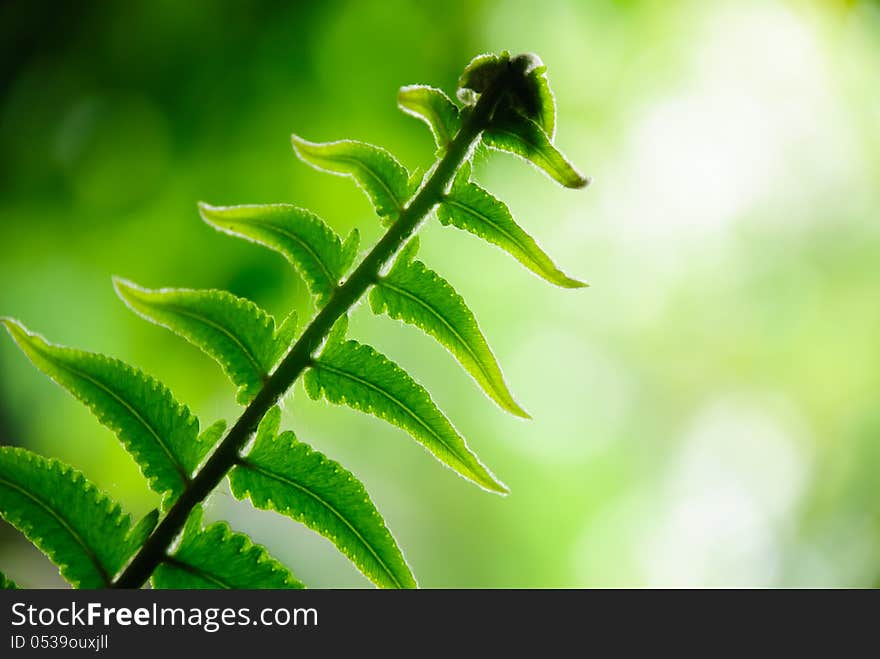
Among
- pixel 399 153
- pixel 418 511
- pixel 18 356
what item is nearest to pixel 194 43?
pixel 399 153

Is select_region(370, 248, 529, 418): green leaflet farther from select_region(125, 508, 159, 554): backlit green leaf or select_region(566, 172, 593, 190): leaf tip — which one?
select_region(125, 508, 159, 554): backlit green leaf

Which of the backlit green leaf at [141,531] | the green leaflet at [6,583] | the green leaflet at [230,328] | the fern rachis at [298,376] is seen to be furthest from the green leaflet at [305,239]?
the green leaflet at [6,583]

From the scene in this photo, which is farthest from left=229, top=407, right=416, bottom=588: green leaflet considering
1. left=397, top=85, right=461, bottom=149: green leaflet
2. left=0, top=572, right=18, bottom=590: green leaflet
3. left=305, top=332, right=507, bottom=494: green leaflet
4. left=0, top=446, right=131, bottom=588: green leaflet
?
left=397, top=85, right=461, bottom=149: green leaflet

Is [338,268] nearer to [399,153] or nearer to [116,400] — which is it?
[116,400]

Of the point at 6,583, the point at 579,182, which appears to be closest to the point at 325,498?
the point at 6,583

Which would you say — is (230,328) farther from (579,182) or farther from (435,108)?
(579,182)

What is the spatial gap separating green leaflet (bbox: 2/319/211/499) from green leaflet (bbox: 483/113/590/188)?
725 mm

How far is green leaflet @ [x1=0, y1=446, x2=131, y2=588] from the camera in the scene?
1.30 metres

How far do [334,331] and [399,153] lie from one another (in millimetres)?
4639

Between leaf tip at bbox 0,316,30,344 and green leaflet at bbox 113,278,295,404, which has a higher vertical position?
green leaflet at bbox 113,278,295,404

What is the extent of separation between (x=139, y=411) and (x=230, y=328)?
21 centimetres

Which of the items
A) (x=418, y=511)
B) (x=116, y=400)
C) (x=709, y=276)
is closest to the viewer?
(x=116, y=400)

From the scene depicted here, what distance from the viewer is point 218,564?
1.32 m

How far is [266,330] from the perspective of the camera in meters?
1.38
